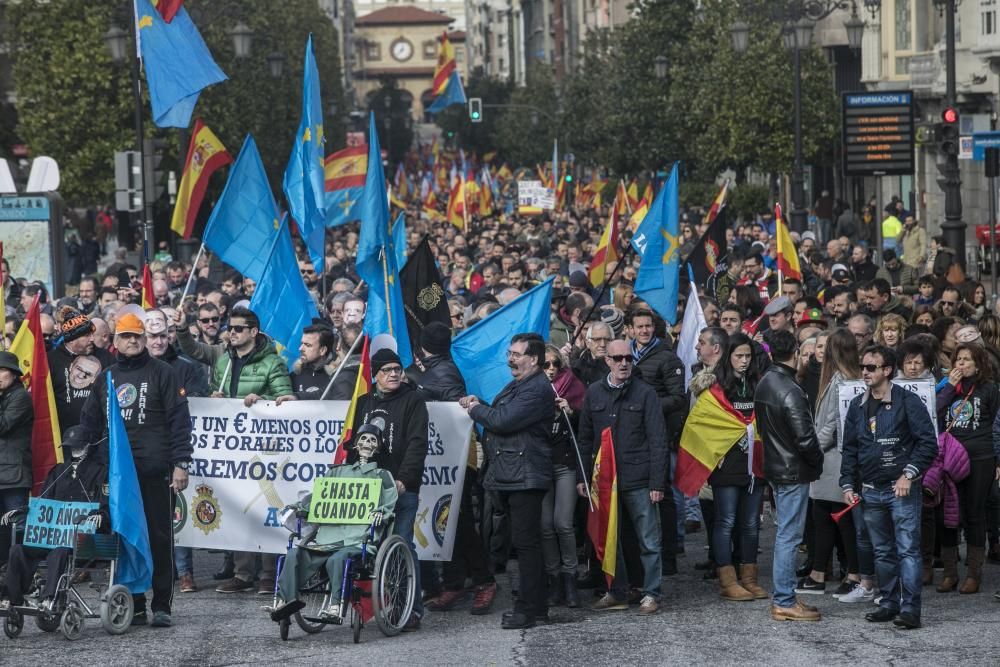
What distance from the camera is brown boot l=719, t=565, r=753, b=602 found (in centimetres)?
1092

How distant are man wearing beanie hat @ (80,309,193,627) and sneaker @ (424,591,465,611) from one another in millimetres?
1572

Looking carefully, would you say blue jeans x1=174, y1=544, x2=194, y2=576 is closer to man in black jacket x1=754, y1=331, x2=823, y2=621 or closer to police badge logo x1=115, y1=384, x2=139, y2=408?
police badge logo x1=115, y1=384, x2=139, y2=408

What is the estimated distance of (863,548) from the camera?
35.2ft

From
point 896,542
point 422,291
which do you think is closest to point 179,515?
point 422,291

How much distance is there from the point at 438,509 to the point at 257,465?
1.22 m

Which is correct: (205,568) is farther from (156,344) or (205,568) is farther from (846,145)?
(846,145)

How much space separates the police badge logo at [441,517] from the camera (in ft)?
36.8

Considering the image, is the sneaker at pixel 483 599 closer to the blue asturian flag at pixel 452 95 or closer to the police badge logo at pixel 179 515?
the police badge logo at pixel 179 515

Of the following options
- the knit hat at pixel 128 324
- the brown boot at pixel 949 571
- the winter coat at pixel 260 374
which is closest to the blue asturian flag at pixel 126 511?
the knit hat at pixel 128 324

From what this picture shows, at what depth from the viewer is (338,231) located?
5041 cm

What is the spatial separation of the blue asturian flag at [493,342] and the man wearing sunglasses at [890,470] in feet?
7.77

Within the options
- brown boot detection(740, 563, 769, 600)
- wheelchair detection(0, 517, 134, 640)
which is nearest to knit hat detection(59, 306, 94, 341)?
wheelchair detection(0, 517, 134, 640)

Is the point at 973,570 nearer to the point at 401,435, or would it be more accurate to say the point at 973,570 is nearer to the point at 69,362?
the point at 401,435

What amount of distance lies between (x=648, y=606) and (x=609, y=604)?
0.29 meters
